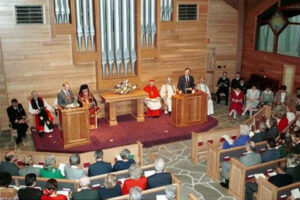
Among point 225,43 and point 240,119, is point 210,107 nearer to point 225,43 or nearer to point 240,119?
point 240,119

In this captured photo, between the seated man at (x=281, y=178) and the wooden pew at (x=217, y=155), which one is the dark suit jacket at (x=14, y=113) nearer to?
the wooden pew at (x=217, y=155)

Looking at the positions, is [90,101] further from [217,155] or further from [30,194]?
[30,194]

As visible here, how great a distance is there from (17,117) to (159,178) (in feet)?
18.1

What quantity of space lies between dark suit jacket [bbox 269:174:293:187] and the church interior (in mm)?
17

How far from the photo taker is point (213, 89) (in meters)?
14.4

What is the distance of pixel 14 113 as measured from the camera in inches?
392

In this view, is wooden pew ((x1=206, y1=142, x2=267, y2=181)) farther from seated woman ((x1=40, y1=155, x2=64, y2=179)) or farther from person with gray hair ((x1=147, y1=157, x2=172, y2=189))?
seated woman ((x1=40, y1=155, x2=64, y2=179))

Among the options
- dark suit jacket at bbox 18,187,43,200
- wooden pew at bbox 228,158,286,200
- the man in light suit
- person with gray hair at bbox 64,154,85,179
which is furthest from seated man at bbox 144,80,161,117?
dark suit jacket at bbox 18,187,43,200

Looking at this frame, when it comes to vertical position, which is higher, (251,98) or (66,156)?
(251,98)

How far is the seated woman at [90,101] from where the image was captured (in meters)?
10.5

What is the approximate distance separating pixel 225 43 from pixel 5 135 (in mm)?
8453

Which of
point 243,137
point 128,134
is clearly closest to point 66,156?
point 128,134

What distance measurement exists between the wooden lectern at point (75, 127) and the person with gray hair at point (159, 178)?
3.73m

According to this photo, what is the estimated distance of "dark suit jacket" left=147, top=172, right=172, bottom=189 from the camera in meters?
6.01
